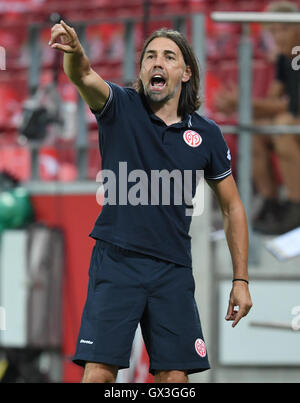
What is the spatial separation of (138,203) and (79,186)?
9.73ft

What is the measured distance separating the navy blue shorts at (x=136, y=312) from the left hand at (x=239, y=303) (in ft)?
0.48

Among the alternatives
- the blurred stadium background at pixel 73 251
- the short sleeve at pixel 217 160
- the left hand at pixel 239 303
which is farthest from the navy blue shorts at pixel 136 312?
the blurred stadium background at pixel 73 251

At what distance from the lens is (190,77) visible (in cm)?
329

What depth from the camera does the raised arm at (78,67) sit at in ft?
9.08

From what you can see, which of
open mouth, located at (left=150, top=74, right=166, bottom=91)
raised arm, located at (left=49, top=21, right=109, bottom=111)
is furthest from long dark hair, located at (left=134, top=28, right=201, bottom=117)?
raised arm, located at (left=49, top=21, right=109, bottom=111)

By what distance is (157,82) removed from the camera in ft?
10.3

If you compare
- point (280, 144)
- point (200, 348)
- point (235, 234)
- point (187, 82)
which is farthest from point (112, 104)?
point (280, 144)

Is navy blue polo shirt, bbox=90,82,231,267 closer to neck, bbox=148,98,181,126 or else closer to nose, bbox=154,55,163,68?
neck, bbox=148,98,181,126

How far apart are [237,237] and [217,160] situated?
0.31 meters

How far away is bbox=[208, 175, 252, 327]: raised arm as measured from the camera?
316 cm
